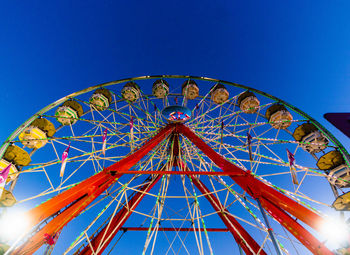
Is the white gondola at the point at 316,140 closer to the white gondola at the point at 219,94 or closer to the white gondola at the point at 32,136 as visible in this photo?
the white gondola at the point at 219,94

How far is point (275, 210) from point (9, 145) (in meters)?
10.4

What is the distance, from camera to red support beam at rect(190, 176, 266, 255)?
275 inches

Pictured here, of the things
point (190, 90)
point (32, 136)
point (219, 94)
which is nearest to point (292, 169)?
point (219, 94)

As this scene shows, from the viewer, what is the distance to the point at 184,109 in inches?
434

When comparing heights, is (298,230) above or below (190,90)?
below

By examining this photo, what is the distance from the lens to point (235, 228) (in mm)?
7664

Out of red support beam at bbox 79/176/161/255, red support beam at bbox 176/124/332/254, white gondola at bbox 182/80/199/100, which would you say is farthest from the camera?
white gondola at bbox 182/80/199/100

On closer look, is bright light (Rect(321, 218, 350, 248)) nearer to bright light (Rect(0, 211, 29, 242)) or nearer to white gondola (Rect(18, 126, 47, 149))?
bright light (Rect(0, 211, 29, 242))

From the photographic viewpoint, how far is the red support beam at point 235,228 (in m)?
6.99

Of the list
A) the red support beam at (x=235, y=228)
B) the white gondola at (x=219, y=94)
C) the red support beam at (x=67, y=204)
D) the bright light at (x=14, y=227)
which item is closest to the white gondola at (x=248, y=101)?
the white gondola at (x=219, y=94)

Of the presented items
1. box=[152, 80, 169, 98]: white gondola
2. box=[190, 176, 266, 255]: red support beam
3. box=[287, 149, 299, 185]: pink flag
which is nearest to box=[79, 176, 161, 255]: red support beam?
box=[190, 176, 266, 255]: red support beam

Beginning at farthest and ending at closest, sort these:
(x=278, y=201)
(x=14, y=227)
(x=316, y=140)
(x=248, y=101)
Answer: (x=248, y=101), (x=316, y=140), (x=278, y=201), (x=14, y=227)

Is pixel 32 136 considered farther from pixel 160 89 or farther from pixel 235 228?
pixel 235 228

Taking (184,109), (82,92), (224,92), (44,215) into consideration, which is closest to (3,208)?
(44,215)
